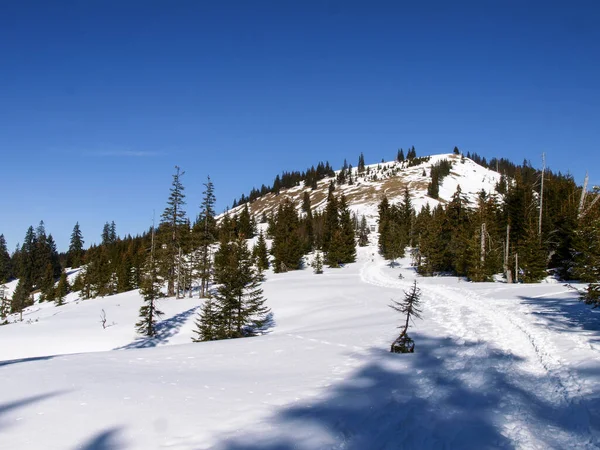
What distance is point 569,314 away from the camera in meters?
16.5

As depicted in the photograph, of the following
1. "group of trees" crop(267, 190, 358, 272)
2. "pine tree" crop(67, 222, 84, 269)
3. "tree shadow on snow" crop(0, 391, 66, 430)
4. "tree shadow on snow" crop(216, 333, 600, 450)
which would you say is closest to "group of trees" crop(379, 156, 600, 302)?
"group of trees" crop(267, 190, 358, 272)

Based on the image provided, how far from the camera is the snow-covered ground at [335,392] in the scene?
638cm

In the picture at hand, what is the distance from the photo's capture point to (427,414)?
296 inches

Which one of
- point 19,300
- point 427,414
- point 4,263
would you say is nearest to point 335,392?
point 427,414

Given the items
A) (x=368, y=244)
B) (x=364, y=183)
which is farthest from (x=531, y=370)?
(x=364, y=183)

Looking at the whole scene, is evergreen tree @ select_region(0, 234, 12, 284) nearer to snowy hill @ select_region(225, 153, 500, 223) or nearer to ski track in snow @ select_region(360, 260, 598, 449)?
snowy hill @ select_region(225, 153, 500, 223)

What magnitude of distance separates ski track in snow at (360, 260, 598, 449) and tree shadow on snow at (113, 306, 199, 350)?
2033 centimetres

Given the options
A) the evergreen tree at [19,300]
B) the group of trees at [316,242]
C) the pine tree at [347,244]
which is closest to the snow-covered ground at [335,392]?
the group of trees at [316,242]

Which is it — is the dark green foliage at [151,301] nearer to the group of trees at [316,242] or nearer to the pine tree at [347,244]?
the group of trees at [316,242]

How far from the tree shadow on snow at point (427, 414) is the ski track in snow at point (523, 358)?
0.05 m

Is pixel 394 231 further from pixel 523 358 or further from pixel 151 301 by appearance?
pixel 523 358

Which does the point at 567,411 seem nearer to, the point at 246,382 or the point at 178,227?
the point at 246,382

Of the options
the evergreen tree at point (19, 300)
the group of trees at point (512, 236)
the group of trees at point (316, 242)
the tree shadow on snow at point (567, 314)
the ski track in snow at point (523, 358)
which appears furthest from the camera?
the group of trees at point (316, 242)

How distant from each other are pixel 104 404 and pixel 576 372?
36.5 ft
